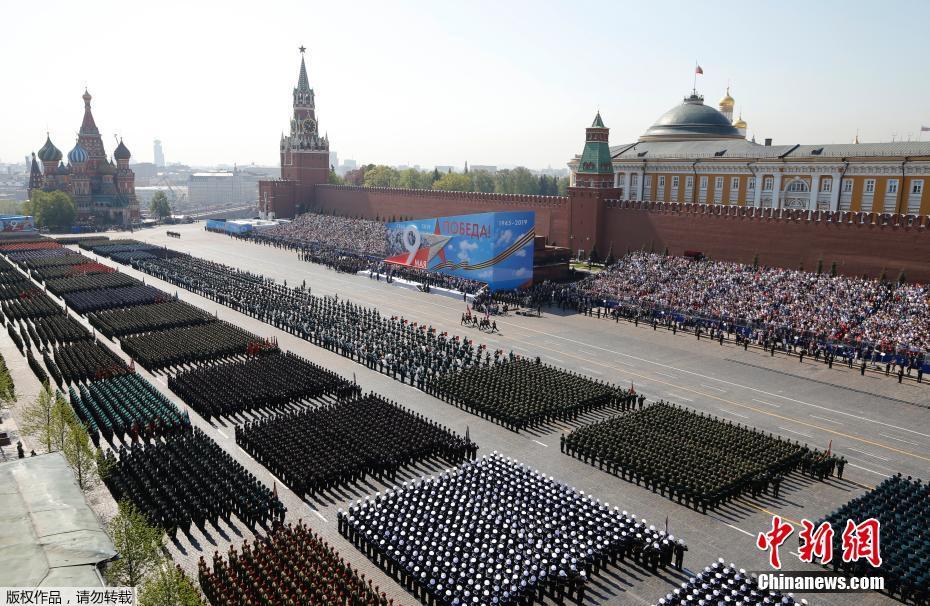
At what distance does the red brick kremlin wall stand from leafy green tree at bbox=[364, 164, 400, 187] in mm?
52701

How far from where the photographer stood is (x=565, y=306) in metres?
44.0

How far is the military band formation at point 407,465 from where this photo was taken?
1423cm

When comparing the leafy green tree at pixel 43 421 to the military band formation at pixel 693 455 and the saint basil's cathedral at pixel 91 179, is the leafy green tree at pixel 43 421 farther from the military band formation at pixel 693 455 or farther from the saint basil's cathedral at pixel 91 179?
the saint basil's cathedral at pixel 91 179

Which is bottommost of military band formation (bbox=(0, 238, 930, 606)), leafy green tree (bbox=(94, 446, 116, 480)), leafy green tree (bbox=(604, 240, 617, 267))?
military band formation (bbox=(0, 238, 930, 606))

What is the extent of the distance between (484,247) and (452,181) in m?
67.6

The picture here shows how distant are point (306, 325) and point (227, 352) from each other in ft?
17.9

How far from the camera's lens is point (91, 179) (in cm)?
9738

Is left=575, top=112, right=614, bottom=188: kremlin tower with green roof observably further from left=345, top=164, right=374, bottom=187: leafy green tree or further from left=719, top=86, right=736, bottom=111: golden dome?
left=345, top=164, right=374, bottom=187: leafy green tree

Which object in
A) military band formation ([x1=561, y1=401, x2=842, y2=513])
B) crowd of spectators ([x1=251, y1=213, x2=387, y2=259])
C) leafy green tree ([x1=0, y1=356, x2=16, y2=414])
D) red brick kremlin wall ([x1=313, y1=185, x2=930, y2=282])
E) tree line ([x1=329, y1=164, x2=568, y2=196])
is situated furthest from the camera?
tree line ([x1=329, y1=164, x2=568, y2=196])

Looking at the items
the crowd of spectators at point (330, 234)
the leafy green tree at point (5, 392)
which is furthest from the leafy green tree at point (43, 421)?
the crowd of spectators at point (330, 234)

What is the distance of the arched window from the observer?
1951 inches

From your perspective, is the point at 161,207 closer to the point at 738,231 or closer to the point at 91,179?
the point at 91,179

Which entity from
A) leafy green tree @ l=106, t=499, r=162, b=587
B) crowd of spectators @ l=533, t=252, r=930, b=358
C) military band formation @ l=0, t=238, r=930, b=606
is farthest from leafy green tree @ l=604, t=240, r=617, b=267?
leafy green tree @ l=106, t=499, r=162, b=587

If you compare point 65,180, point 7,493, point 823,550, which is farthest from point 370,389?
Result: point 65,180
